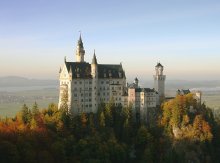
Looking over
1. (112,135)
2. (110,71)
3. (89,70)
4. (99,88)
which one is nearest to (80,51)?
(89,70)

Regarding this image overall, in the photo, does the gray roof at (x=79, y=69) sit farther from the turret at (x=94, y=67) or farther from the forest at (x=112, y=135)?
the forest at (x=112, y=135)

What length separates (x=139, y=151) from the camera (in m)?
101

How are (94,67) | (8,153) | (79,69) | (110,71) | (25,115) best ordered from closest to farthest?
1. (8,153)
2. (25,115)
3. (79,69)
4. (94,67)
5. (110,71)

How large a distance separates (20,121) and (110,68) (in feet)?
105

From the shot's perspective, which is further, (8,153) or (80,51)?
(80,51)

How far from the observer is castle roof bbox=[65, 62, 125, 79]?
10619cm

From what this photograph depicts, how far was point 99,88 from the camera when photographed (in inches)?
4336

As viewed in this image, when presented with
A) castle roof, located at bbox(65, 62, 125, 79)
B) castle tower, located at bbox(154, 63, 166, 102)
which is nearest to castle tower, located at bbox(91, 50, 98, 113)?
castle roof, located at bbox(65, 62, 125, 79)

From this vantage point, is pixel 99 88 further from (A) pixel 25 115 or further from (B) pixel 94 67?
(A) pixel 25 115

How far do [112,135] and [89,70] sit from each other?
70.2 feet

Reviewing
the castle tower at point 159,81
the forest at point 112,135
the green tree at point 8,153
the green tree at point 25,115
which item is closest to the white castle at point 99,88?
the castle tower at point 159,81

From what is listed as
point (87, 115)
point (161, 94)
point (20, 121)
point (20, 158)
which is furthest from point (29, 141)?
point (161, 94)

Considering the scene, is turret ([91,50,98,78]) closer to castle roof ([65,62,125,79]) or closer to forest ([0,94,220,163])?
castle roof ([65,62,125,79])

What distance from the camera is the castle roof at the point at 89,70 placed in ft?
348
